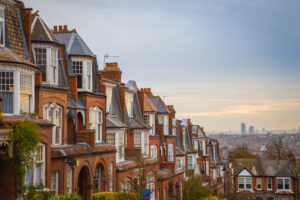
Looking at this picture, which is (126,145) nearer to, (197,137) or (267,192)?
(197,137)

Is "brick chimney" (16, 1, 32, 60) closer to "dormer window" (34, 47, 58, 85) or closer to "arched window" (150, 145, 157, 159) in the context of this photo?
"dormer window" (34, 47, 58, 85)

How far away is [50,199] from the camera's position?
18531 mm

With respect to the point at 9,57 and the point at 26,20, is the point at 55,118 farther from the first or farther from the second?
the point at 26,20

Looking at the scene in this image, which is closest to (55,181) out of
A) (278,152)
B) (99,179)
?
(99,179)

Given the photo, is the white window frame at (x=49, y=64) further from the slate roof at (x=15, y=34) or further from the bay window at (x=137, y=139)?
the bay window at (x=137, y=139)

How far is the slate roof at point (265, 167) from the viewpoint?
233 feet

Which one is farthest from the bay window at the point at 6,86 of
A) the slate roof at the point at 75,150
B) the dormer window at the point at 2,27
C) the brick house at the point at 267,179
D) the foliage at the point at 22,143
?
the brick house at the point at 267,179

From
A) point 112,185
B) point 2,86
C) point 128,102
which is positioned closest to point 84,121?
point 112,185

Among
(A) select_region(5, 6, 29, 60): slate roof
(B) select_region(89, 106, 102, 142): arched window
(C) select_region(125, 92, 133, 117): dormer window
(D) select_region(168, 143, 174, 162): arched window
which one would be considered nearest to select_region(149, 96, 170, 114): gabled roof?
(D) select_region(168, 143, 174, 162): arched window

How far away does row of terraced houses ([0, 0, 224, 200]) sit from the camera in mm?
19047

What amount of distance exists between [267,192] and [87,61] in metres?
53.4

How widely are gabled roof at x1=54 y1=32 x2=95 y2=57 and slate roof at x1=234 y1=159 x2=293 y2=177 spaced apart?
51803mm

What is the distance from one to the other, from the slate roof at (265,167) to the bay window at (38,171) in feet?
189

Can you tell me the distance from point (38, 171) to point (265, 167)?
59347mm
